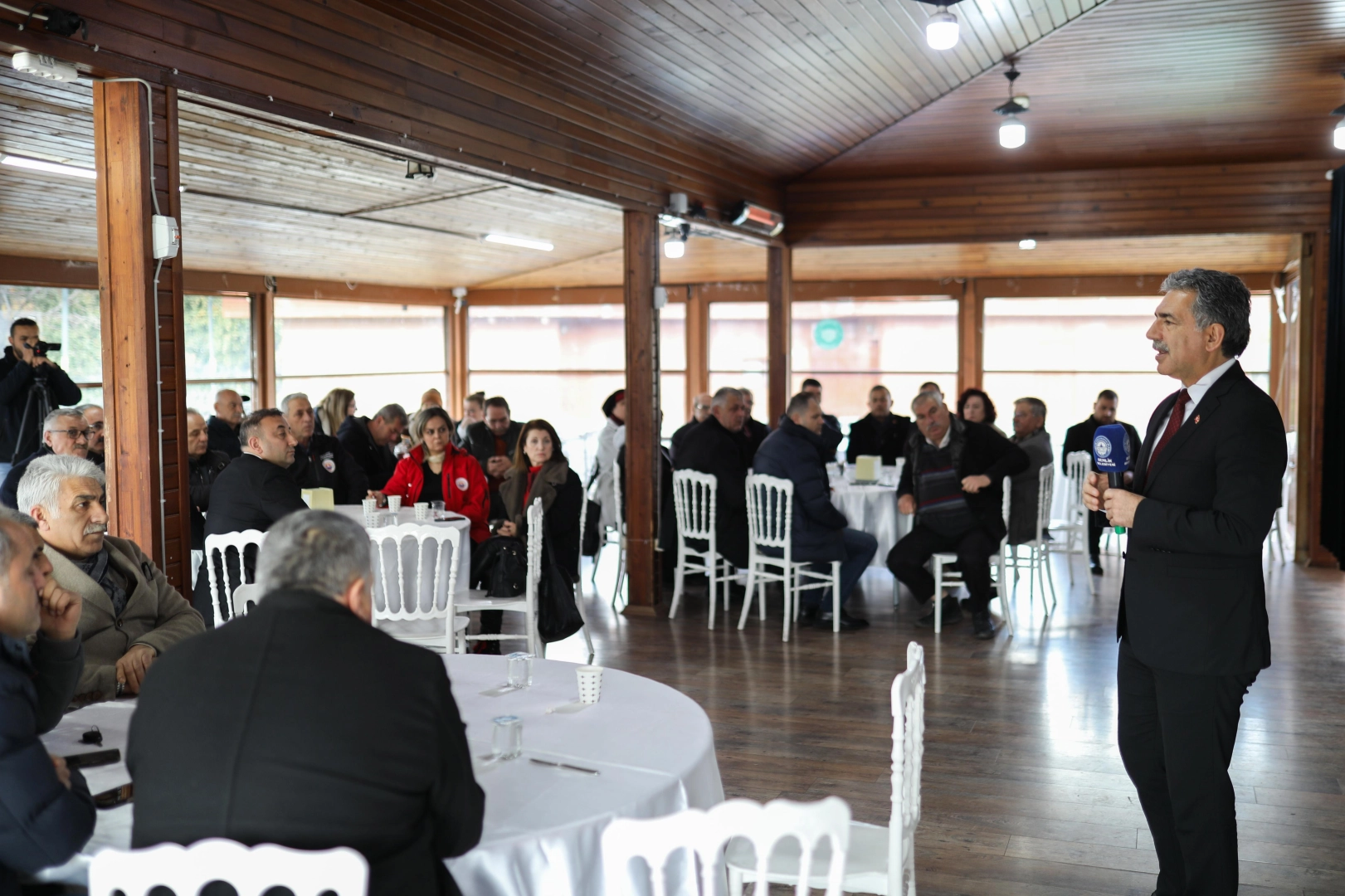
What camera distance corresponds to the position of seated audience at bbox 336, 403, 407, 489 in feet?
25.3

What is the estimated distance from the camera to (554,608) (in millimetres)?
5672

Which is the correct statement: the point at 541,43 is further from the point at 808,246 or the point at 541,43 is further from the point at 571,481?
the point at 808,246

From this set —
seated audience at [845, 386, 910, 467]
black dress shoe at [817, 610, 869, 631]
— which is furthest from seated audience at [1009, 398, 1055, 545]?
seated audience at [845, 386, 910, 467]

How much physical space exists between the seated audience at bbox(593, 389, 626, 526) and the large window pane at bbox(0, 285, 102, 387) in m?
4.16

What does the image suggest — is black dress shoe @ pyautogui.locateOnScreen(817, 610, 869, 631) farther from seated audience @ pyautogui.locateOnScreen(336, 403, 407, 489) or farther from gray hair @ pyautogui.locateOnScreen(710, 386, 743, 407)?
seated audience @ pyautogui.locateOnScreen(336, 403, 407, 489)

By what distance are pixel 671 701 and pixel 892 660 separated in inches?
143

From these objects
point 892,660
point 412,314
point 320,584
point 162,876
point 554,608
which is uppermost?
point 412,314

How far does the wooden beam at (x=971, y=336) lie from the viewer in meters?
12.7

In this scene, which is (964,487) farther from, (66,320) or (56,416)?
(66,320)

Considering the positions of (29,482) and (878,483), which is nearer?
(29,482)

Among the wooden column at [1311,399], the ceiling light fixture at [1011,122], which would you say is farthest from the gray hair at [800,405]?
the wooden column at [1311,399]

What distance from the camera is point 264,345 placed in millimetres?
11508

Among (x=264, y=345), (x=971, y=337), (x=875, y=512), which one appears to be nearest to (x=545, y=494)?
(x=875, y=512)

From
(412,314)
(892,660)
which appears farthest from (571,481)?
(412,314)
